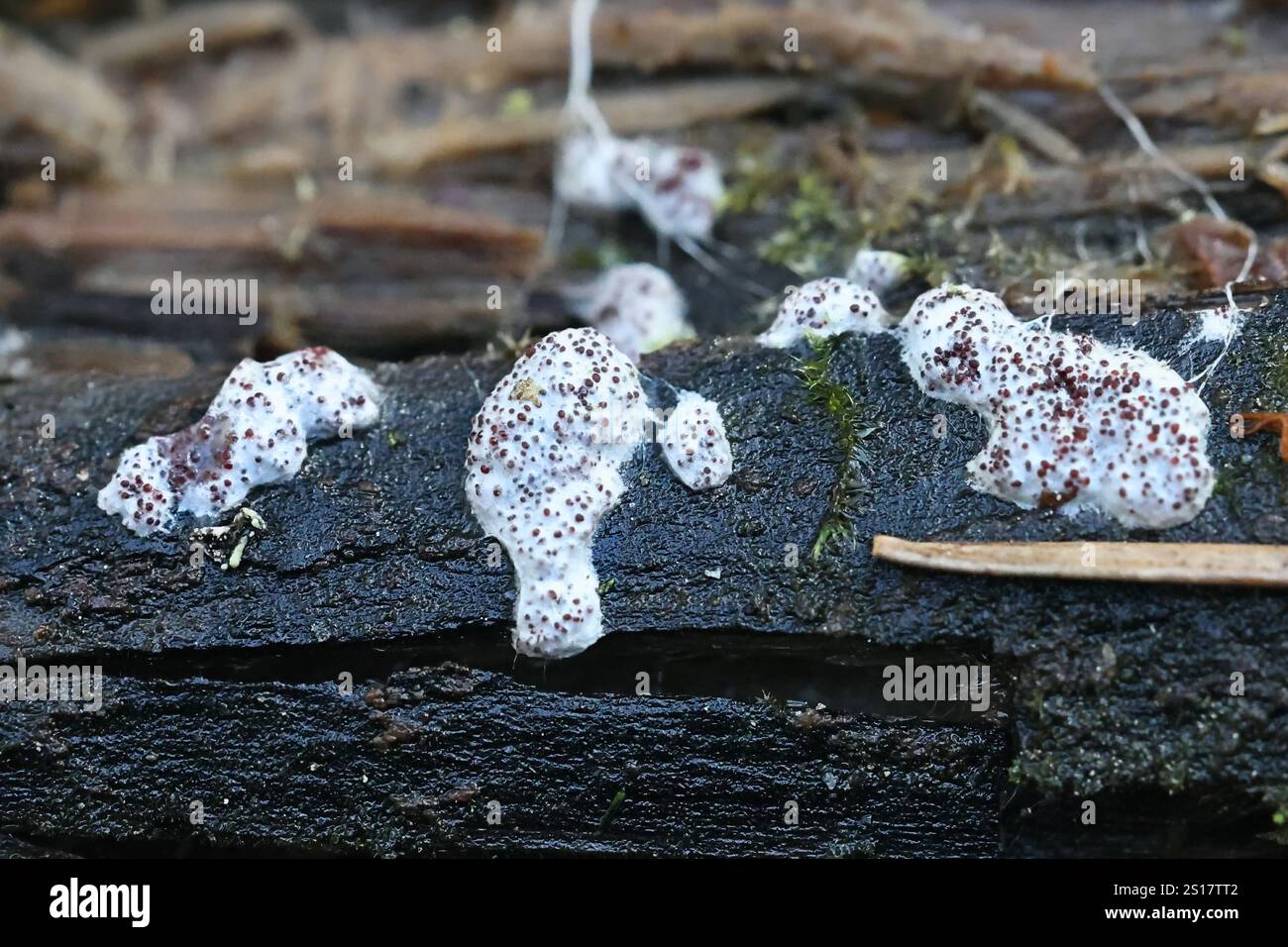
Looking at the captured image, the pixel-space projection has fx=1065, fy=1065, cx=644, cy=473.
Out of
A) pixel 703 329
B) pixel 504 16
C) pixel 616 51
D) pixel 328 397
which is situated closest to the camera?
pixel 328 397

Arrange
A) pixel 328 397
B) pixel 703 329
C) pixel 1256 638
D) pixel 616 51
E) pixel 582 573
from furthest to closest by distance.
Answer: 1. pixel 616 51
2. pixel 703 329
3. pixel 328 397
4. pixel 582 573
5. pixel 1256 638

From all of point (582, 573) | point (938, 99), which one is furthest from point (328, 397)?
point (938, 99)

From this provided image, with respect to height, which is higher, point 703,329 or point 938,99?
point 938,99

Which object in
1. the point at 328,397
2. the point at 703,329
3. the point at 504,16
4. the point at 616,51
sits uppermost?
the point at 504,16

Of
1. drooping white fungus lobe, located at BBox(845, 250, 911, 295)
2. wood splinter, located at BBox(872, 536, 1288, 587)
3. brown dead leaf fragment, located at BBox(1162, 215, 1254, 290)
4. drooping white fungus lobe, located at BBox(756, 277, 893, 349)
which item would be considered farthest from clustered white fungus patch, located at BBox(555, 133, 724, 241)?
wood splinter, located at BBox(872, 536, 1288, 587)

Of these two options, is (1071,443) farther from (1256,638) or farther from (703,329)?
(703,329)

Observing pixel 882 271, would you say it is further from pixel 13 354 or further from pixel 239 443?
pixel 13 354

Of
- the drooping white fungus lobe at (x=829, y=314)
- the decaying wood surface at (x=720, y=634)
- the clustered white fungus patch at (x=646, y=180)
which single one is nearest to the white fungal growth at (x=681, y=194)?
the clustered white fungus patch at (x=646, y=180)

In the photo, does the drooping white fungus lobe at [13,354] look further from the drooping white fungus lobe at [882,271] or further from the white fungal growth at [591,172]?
the drooping white fungus lobe at [882,271]
